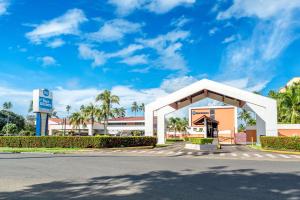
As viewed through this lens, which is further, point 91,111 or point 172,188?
point 91,111

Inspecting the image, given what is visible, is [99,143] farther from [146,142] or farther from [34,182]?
[34,182]

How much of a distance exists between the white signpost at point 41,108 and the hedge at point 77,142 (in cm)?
206

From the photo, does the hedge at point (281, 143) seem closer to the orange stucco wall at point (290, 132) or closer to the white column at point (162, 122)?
the orange stucco wall at point (290, 132)

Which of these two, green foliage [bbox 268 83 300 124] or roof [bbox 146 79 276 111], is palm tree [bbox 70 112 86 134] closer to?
roof [bbox 146 79 276 111]

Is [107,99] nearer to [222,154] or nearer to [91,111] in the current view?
[91,111]

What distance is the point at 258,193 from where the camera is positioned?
9188mm

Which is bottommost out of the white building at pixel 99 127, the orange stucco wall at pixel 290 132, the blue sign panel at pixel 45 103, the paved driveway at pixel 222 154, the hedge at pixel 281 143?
the paved driveway at pixel 222 154

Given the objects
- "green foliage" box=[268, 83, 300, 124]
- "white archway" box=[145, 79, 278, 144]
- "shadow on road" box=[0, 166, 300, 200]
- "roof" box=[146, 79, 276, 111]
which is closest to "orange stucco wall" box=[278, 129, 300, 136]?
"white archway" box=[145, 79, 278, 144]

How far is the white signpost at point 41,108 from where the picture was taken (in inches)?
1515

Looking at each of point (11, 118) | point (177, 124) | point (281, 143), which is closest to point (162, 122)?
point (281, 143)

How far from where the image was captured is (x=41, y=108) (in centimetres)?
3866

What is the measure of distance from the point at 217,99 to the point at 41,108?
2393 cm

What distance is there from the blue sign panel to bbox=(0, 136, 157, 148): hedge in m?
3.86

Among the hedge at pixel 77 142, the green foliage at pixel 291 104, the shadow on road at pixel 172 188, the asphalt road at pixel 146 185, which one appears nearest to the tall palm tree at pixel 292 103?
the green foliage at pixel 291 104
